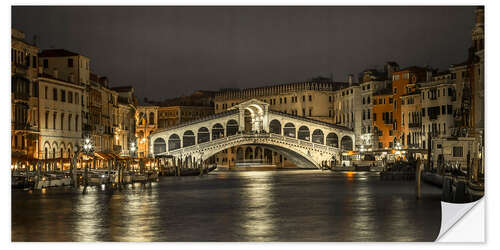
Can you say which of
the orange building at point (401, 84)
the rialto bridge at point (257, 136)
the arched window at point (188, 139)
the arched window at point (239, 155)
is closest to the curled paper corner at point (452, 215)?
the rialto bridge at point (257, 136)

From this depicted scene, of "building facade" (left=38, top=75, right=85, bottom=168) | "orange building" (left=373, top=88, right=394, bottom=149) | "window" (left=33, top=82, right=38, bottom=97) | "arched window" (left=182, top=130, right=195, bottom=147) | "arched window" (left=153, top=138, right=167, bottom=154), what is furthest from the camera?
"orange building" (left=373, top=88, right=394, bottom=149)

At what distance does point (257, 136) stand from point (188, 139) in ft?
11.8

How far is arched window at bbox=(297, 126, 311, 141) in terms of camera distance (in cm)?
3988

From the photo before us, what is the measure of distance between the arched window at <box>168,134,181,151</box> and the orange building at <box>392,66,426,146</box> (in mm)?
9978

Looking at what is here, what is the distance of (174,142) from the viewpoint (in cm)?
3831

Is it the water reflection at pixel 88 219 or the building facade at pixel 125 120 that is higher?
the building facade at pixel 125 120

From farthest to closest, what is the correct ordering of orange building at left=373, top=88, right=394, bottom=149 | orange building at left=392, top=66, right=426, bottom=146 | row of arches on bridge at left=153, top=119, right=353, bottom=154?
orange building at left=373, top=88, right=394, bottom=149
row of arches on bridge at left=153, top=119, right=353, bottom=154
orange building at left=392, top=66, right=426, bottom=146

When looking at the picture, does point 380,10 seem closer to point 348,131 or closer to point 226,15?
point 226,15

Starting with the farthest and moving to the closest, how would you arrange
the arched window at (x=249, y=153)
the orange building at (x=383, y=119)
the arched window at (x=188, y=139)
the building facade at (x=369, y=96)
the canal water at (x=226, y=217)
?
the arched window at (x=249, y=153)
the building facade at (x=369, y=96)
the orange building at (x=383, y=119)
the arched window at (x=188, y=139)
the canal water at (x=226, y=217)

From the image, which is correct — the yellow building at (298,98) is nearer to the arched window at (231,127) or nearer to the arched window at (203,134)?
the arched window at (231,127)

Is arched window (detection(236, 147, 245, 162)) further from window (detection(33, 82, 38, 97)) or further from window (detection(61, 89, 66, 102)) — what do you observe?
window (detection(33, 82, 38, 97))

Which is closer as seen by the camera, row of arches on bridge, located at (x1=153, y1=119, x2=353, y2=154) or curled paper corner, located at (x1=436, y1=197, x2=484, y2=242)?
curled paper corner, located at (x1=436, y1=197, x2=484, y2=242)

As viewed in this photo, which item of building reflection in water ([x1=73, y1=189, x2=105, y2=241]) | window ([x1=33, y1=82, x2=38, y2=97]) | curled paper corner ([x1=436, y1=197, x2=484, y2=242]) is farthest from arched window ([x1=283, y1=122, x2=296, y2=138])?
curled paper corner ([x1=436, y1=197, x2=484, y2=242])

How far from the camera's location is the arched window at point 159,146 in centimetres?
3778
